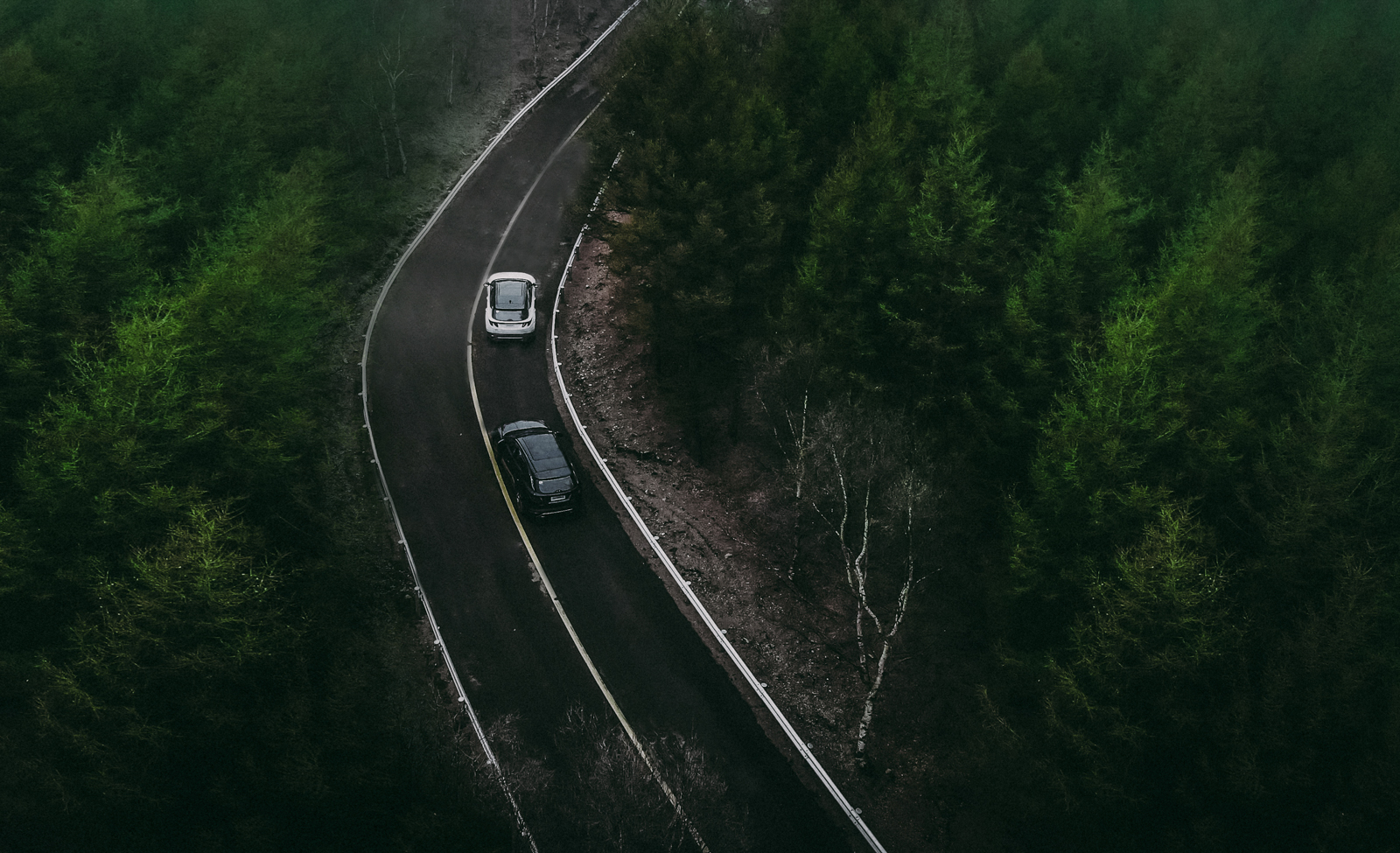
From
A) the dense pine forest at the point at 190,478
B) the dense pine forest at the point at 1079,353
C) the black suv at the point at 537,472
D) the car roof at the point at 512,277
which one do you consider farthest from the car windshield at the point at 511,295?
the black suv at the point at 537,472

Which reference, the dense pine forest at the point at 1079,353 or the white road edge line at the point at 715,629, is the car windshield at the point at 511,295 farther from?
the dense pine forest at the point at 1079,353

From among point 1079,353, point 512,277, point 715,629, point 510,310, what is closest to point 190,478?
point 510,310

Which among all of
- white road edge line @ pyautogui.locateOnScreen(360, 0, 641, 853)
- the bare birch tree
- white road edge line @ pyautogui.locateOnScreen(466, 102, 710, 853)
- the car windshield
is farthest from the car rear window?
the car windshield

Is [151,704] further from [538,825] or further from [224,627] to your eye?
[538,825]

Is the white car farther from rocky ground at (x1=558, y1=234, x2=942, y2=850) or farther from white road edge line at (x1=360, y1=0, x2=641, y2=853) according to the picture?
white road edge line at (x1=360, y1=0, x2=641, y2=853)

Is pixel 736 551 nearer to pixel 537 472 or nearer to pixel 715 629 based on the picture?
pixel 715 629

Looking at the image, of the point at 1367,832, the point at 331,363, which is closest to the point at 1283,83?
the point at 1367,832
